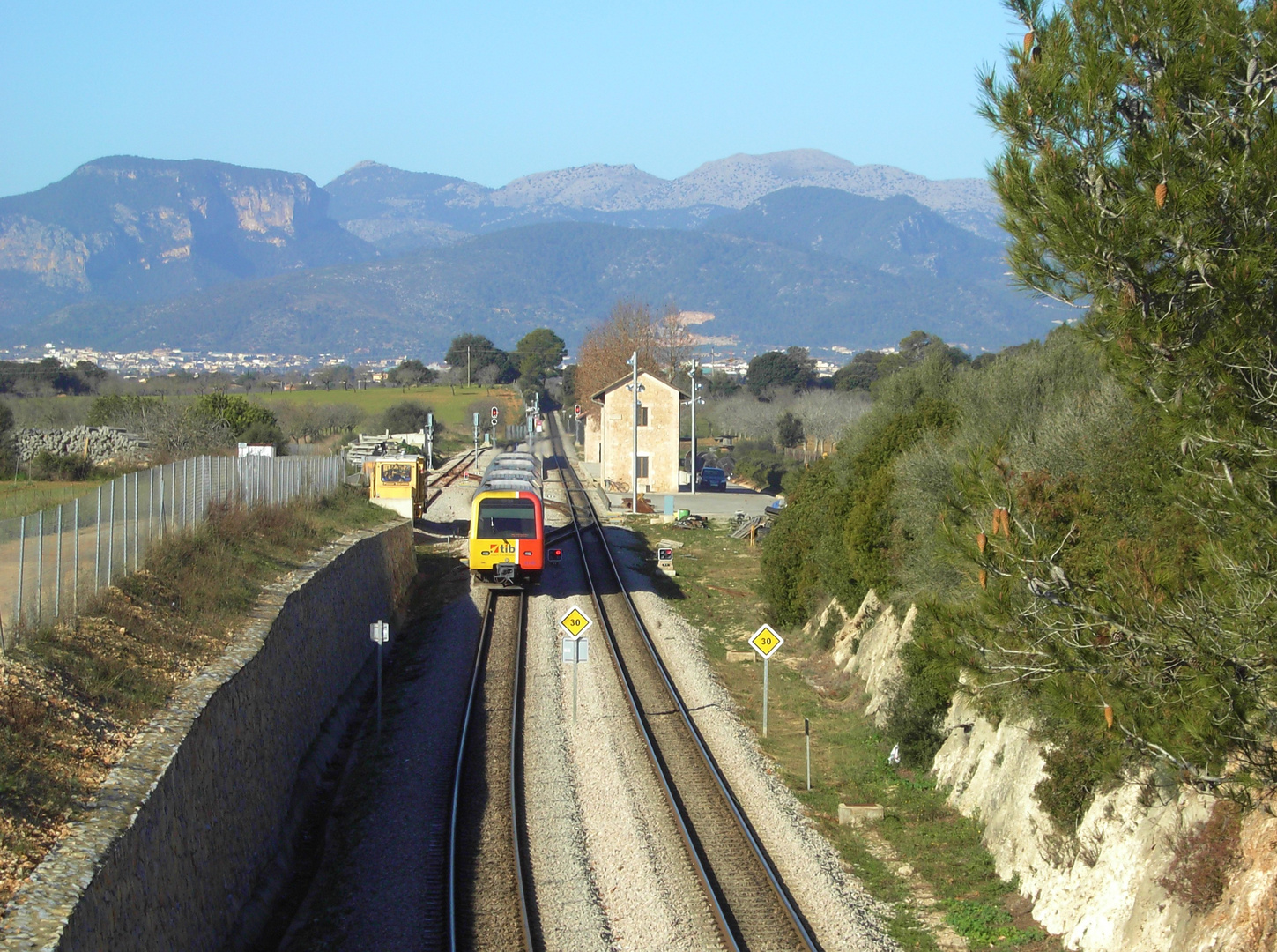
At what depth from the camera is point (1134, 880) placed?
1005cm

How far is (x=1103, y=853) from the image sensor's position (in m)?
10.7

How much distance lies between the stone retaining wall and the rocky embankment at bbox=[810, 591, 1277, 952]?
26.3 ft

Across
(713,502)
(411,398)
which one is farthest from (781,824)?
(411,398)

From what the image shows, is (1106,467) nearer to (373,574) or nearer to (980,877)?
(980,877)

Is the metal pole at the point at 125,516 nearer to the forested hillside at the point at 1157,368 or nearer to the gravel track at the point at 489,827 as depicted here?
the gravel track at the point at 489,827

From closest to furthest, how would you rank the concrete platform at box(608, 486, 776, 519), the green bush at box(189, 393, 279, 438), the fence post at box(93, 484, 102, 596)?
the fence post at box(93, 484, 102, 596), the concrete platform at box(608, 486, 776, 519), the green bush at box(189, 393, 279, 438)

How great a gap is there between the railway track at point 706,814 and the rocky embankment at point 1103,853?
255cm

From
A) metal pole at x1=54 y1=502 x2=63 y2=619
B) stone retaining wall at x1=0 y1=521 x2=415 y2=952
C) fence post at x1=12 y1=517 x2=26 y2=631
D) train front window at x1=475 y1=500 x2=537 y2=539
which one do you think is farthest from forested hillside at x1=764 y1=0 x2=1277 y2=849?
train front window at x1=475 y1=500 x2=537 y2=539

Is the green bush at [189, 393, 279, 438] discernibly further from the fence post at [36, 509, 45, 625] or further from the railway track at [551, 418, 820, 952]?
the fence post at [36, 509, 45, 625]

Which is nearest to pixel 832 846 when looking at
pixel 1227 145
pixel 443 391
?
pixel 1227 145

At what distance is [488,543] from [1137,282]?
19908 millimetres

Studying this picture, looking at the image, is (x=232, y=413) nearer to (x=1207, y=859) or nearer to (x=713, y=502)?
(x=713, y=502)

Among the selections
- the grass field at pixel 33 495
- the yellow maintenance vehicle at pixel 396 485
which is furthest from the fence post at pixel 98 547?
the yellow maintenance vehicle at pixel 396 485

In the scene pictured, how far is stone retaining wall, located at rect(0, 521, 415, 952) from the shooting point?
7766mm
